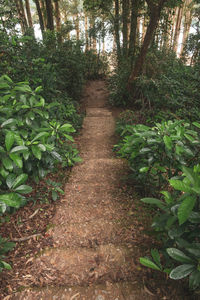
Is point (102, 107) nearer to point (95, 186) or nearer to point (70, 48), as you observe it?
point (70, 48)

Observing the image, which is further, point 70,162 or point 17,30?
point 17,30

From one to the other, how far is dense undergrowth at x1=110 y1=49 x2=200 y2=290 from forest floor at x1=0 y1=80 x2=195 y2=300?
7.2 inches

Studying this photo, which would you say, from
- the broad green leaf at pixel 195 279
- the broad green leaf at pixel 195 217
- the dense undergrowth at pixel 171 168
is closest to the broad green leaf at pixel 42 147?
the dense undergrowth at pixel 171 168

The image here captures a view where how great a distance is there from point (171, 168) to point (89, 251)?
131cm

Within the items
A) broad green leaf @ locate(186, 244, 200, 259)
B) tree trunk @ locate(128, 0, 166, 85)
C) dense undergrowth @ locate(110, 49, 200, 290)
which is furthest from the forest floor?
tree trunk @ locate(128, 0, 166, 85)

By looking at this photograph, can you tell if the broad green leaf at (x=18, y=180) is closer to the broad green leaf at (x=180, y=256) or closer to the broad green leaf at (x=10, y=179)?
the broad green leaf at (x=10, y=179)

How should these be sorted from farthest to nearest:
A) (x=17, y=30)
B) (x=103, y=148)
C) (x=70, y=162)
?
(x=103, y=148)
(x=17, y=30)
(x=70, y=162)

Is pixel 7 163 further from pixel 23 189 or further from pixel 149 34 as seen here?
pixel 149 34

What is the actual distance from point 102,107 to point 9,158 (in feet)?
22.7

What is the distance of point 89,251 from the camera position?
5.79 feet

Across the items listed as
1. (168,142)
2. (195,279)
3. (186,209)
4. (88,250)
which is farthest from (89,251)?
(168,142)

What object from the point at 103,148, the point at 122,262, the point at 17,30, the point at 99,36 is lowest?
the point at 103,148

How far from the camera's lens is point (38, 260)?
171 centimetres

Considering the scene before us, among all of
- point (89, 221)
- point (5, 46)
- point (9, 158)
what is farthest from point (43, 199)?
point (5, 46)
